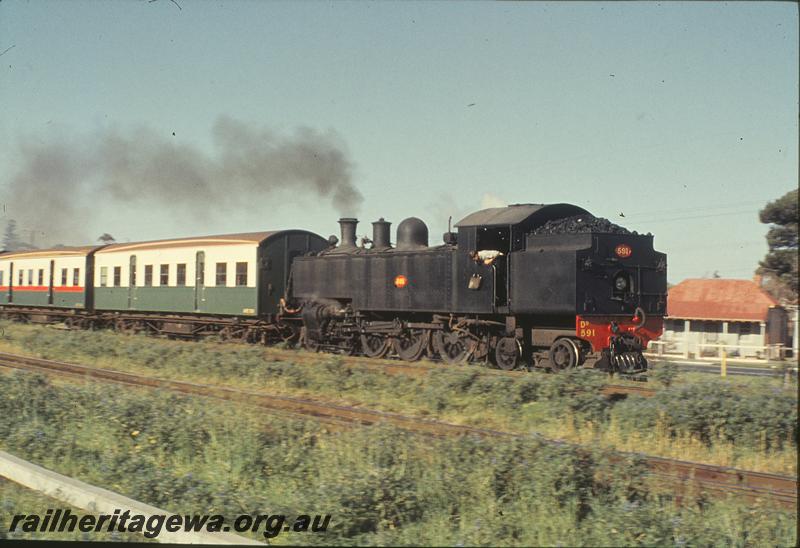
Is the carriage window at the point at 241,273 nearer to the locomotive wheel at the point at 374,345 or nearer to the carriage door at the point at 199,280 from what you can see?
the carriage door at the point at 199,280

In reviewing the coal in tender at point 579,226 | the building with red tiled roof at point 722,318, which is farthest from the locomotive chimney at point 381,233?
the building with red tiled roof at point 722,318

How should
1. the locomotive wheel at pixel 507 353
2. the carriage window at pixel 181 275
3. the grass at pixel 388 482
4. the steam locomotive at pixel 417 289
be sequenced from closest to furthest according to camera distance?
the grass at pixel 388 482
the steam locomotive at pixel 417 289
the locomotive wheel at pixel 507 353
the carriage window at pixel 181 275

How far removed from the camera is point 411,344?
61.5 feet

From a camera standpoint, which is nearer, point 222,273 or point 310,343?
point 310,343

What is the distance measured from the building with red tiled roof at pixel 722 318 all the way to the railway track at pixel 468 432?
30.2 metres

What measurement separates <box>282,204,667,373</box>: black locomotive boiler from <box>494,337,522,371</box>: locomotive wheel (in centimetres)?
2

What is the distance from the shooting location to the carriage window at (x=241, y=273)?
72.5 ft

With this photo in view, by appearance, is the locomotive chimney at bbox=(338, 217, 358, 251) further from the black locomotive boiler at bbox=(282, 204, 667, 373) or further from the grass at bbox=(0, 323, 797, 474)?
the grass at bbox=(0, 323, 797, 474)

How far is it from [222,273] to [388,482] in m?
17.2

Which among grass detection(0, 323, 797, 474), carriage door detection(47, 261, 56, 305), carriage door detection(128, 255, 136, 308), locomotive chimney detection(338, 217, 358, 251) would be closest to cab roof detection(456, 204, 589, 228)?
grass detection(0, 323, 797, 474)

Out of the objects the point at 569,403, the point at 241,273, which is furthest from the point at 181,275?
the point at 569,403

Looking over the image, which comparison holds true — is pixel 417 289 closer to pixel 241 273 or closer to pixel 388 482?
pixel 241 273

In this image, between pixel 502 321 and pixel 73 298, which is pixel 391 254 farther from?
pixel 73 298

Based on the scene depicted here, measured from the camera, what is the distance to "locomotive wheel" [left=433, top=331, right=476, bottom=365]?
1698 cm
